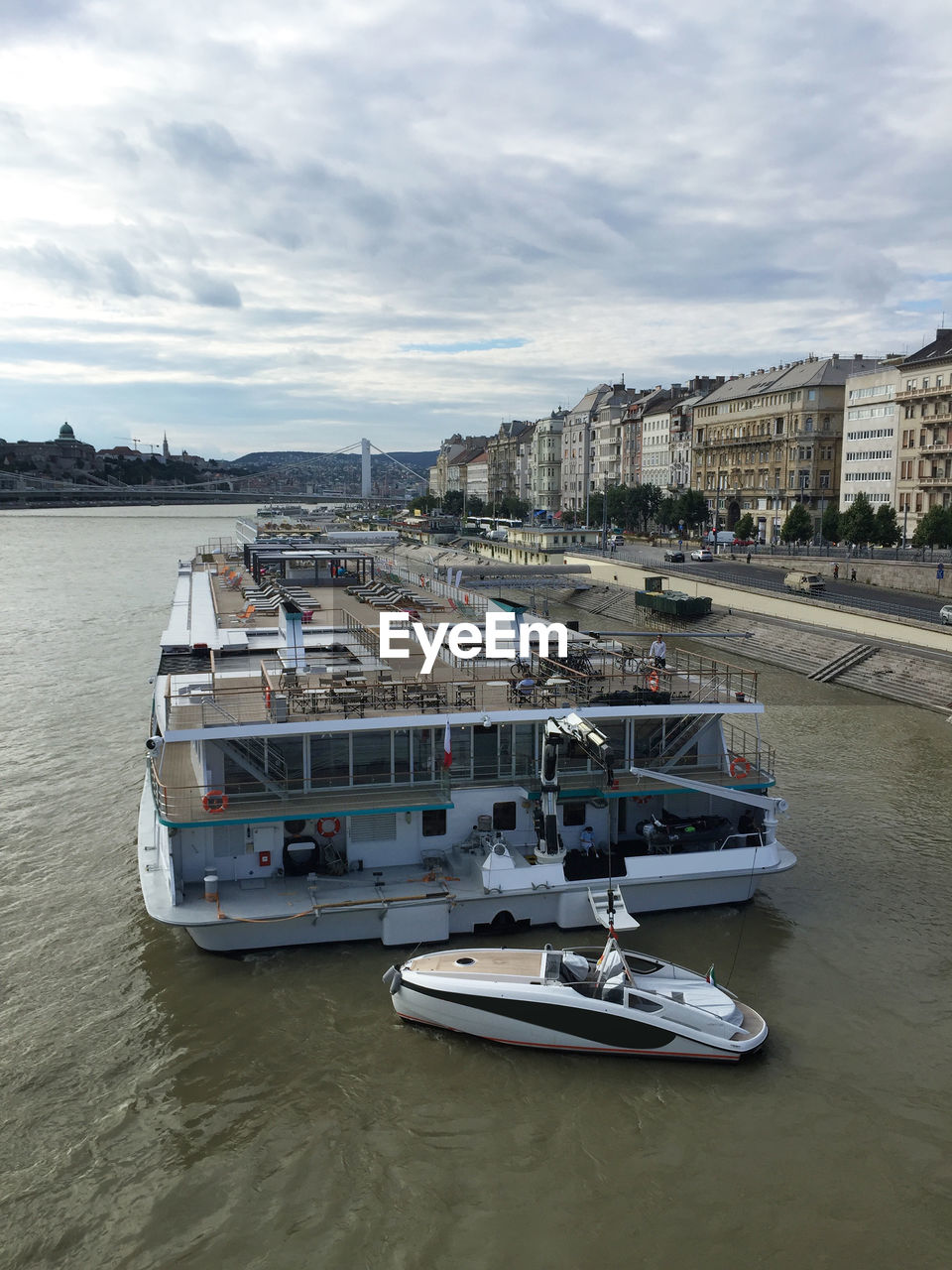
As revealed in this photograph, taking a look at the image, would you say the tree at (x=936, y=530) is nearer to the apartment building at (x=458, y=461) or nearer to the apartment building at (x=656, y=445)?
the apartment building at (x=656, y=445)

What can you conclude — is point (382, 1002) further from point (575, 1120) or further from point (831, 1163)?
point (831, 1163)

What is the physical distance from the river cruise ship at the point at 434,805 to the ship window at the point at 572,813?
37 millimetres

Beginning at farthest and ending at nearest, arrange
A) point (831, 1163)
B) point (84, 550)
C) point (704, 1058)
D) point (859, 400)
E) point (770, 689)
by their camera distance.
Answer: point (84, 550) → point (859, 400) → point (770, 689) → point (704, 1058) → point (831, 1163)

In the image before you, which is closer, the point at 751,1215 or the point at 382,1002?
the point at 751,1215

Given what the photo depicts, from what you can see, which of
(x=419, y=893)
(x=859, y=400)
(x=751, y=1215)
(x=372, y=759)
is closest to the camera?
(x=751, y=1215)

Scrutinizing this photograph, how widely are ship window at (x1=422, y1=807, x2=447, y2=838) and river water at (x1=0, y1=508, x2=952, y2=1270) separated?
2.29m

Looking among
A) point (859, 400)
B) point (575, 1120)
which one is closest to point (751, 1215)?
point (575, 1120)

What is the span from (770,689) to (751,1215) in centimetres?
2761

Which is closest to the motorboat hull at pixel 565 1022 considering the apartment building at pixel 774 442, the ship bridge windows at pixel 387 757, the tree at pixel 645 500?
the ship bridge windows at pixel 387 757

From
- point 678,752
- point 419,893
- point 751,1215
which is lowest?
point 751,1215

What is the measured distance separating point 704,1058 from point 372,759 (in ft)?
21.6

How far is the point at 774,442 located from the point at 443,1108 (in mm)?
80270

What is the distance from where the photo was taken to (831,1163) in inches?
429

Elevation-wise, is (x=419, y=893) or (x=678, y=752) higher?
(x=678, y=752)
